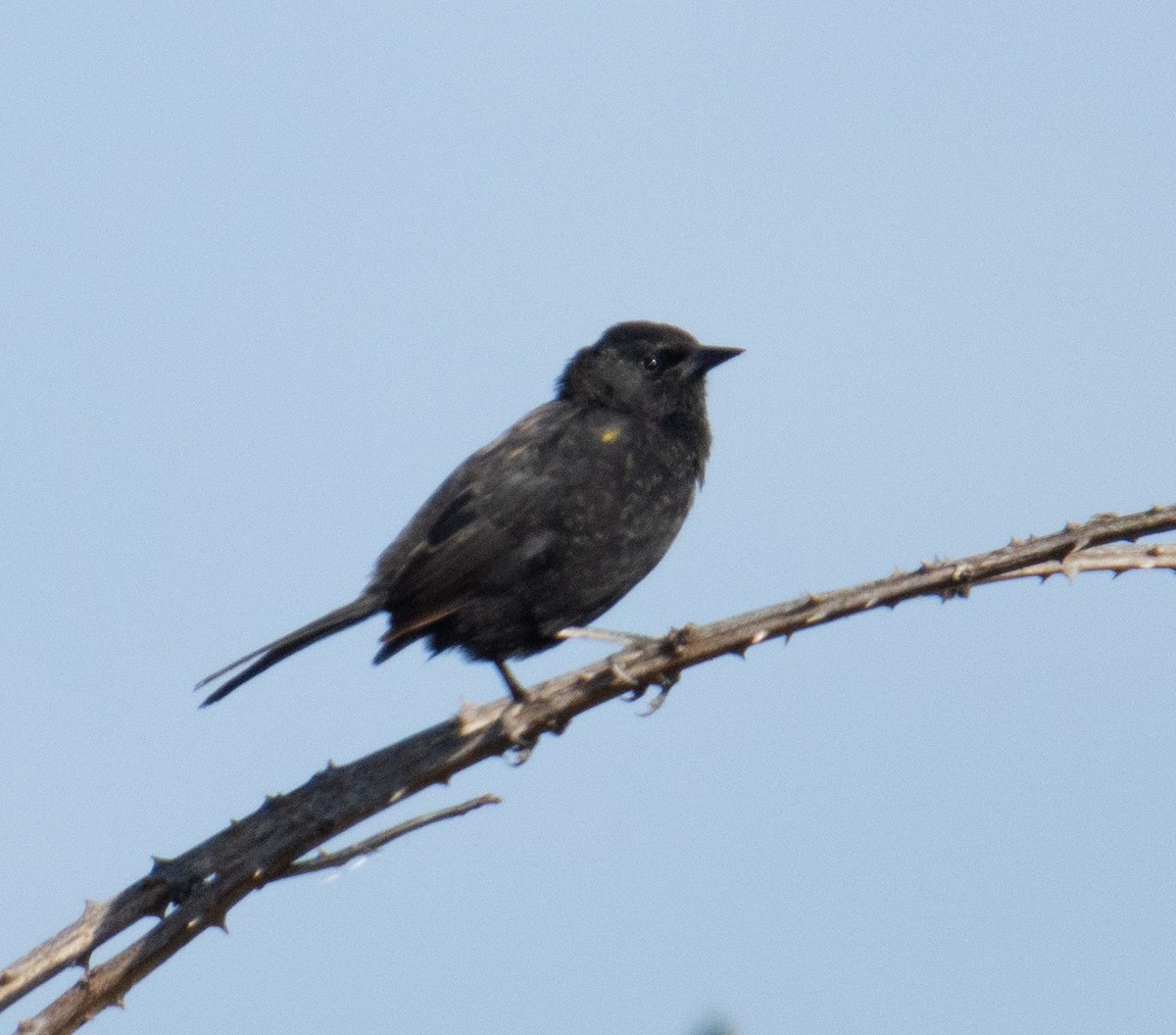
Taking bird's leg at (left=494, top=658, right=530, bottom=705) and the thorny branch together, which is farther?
bird's leg at (left=494, top=658, right=530, bottom=705)

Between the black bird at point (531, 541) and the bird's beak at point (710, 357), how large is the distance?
16.4 inches

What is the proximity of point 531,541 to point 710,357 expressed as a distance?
57.3 inches

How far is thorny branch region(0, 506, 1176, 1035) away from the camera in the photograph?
2.91 meters

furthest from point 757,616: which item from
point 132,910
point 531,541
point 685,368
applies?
point 685,368

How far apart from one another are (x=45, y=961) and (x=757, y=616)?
1568 millimetres

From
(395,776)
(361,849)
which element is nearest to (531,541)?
(395,776)

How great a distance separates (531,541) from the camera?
579 centimetres

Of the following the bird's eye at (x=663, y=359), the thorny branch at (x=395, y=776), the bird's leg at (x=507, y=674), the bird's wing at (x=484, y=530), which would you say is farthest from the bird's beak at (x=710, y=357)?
the thorny branch at (x=395, y=776)

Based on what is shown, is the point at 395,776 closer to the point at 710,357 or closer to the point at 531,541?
the point at 531,541

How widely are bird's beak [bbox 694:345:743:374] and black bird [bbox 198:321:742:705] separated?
42 centimetres

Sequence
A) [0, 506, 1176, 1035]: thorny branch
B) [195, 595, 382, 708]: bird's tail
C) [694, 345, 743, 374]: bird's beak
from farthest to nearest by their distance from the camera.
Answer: [694, 345, 743, 374]: bird's beak, [195, 595, 382, 708]: bird's tail, [0, 506, 1176, 1035]: thorny branch

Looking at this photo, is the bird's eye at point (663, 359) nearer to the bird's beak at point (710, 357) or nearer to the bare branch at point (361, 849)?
the bird's beak at point (710, 357)

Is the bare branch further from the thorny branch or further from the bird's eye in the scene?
the bird's eye

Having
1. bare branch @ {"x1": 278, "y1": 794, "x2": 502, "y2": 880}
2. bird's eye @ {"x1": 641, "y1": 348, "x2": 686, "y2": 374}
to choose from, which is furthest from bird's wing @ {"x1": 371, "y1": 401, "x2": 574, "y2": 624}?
bare branch @ {"x1": 278, "y1": 794, "x2": 502, "y2": 880}
